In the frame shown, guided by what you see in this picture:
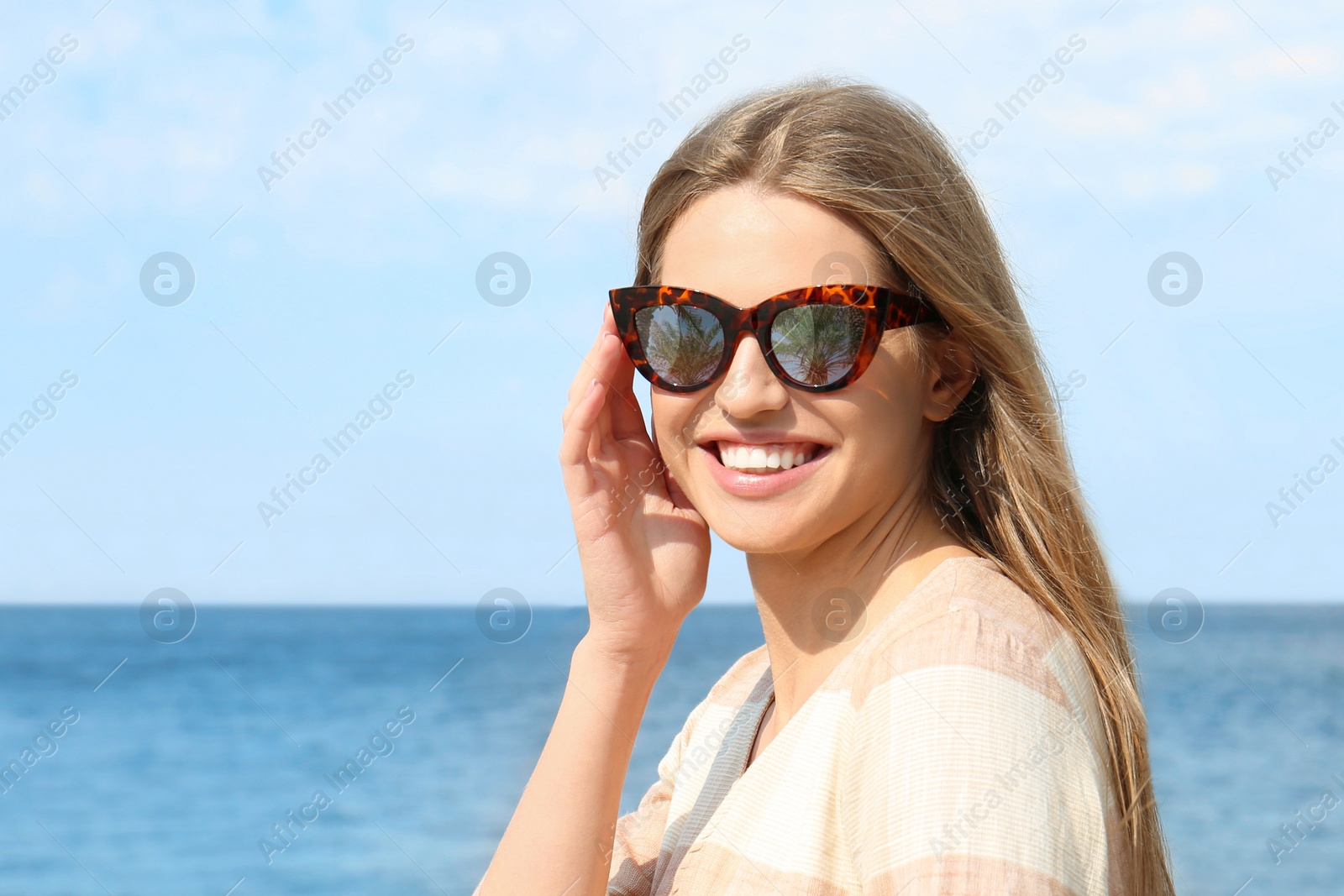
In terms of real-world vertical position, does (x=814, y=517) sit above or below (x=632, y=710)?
above

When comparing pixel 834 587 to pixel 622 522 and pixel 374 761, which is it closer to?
pixel 622 522

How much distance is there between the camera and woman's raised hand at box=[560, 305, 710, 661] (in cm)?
261

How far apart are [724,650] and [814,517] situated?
42421 millimetres

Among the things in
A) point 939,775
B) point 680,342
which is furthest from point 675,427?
point 939,775

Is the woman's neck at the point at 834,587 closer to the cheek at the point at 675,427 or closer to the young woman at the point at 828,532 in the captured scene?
the young woman at the point at 828,532

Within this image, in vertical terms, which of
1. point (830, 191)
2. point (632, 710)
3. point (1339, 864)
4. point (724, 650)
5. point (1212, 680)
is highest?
point (830, 191)

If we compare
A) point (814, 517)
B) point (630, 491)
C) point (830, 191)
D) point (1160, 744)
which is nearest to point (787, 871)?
point (814, 517)

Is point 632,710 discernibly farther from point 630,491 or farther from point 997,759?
point 997,759

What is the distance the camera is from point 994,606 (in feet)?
6.24

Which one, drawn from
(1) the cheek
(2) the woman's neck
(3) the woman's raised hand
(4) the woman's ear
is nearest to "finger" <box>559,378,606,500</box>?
(3) the woman's raised hand

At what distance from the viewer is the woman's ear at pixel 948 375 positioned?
7.79ft

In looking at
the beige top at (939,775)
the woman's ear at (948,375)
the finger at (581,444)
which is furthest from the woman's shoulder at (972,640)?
the finger at (581,444)

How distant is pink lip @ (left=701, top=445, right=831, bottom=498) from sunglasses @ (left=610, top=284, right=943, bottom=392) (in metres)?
0.16

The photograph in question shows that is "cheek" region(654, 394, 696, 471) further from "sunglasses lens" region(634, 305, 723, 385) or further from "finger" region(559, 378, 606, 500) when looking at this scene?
"finger" region(559, 378, 606, 500)
